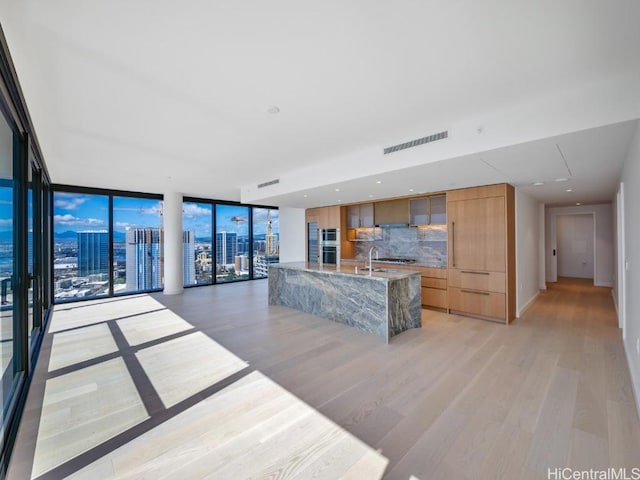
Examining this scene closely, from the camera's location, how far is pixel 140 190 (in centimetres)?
729

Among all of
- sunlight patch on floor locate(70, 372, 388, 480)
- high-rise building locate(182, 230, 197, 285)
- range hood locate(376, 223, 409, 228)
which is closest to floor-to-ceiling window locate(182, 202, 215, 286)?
high-rise building locate(182, 230, 197, 285)

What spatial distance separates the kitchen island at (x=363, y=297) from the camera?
13.4ft

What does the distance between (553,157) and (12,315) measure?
570 centimetres

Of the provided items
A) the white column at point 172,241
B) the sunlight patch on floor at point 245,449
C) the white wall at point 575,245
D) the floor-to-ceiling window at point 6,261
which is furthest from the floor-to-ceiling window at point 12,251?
the white wall at point 575,245

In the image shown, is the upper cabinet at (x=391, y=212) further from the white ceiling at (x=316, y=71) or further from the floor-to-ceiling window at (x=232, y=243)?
the floor-to-ceiling window at (x=232, y=243)

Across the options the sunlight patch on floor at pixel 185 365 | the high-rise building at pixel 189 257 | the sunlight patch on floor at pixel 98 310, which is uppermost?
the high-rise building at pixel 189 257

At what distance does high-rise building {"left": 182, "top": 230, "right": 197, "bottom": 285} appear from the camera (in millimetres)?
8266

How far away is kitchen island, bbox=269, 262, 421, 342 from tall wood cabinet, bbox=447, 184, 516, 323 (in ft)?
4.14

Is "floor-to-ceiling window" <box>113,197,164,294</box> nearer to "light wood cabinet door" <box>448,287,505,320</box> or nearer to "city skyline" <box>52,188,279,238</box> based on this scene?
"city skyline" <box>52,188,279,238</box>

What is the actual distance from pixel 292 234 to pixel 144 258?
4.16m

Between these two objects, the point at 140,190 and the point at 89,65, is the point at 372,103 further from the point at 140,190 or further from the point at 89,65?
the point at 140,190

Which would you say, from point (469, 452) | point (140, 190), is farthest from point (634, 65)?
point (140, 190)

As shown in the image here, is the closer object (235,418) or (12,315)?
(235,418)

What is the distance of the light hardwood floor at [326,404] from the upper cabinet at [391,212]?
2798 mm
